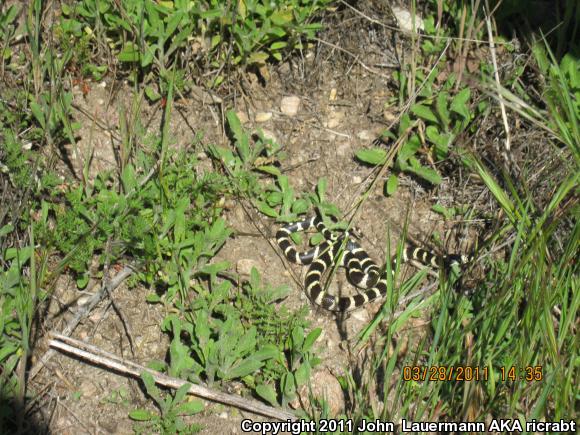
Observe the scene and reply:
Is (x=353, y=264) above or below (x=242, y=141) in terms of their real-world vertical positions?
below

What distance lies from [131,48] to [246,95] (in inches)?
38.0

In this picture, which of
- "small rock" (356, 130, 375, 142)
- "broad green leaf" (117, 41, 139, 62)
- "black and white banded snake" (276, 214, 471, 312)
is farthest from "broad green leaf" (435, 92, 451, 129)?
"broad green leaf" (117, 41, 139, 62)

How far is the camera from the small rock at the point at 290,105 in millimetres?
5621

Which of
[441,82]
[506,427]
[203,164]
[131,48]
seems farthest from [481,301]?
[131,48]

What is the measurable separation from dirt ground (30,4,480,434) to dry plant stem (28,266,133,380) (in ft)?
0.16

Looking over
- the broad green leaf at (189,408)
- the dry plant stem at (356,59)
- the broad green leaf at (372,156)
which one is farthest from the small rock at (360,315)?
the dry plant stem at (356,59)

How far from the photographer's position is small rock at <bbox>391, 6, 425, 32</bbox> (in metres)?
5.62

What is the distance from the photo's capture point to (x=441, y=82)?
17.6 ft

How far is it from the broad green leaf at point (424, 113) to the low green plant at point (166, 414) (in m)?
2.62

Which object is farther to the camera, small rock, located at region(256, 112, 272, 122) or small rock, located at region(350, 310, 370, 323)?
small rock, located at region(256, 112, 272, 122)

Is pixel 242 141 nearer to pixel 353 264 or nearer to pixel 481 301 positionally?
pixel 353 264

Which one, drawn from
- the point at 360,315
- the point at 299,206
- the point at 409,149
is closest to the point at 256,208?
the point at 299,206

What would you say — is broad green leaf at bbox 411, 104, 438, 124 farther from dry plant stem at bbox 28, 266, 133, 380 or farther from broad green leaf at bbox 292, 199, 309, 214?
dry plant stem at bbox 28, 266, 133, 380

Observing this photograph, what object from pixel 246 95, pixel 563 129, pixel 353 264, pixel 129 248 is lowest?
pixel 353 264
